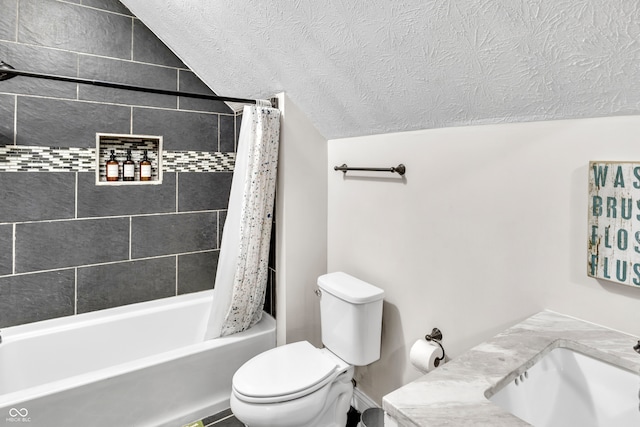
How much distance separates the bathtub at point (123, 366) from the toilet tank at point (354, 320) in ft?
1.81

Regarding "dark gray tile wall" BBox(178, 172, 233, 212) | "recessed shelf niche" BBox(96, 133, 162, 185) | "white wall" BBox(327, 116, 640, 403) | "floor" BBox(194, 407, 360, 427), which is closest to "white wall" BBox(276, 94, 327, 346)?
"white wall" BBox(327, 116, 640, 403)

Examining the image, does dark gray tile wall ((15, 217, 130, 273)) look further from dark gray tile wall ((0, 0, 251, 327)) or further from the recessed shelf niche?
the recessed shelf niche

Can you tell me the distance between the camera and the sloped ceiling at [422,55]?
0.97m

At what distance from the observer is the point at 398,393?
2.55ft

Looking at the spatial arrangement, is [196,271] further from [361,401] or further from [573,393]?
[573,393]

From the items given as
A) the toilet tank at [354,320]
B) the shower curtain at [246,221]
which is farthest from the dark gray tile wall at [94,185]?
the toilet tank at [354,320]

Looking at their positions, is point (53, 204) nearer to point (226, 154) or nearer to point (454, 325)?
point (226, 154)

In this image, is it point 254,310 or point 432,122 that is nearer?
point 432,122

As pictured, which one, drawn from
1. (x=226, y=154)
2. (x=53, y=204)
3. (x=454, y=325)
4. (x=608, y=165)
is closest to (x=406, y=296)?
(x=454, y=325)

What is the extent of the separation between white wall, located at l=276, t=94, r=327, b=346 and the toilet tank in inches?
14.6

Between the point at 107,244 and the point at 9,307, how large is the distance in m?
0.58

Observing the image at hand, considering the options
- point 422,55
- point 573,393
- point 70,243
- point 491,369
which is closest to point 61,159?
point 70,243

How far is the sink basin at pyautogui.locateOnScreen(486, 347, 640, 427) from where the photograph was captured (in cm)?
90

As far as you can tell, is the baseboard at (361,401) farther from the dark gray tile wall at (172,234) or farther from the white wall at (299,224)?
the dark gray tile wall at (172,234)
